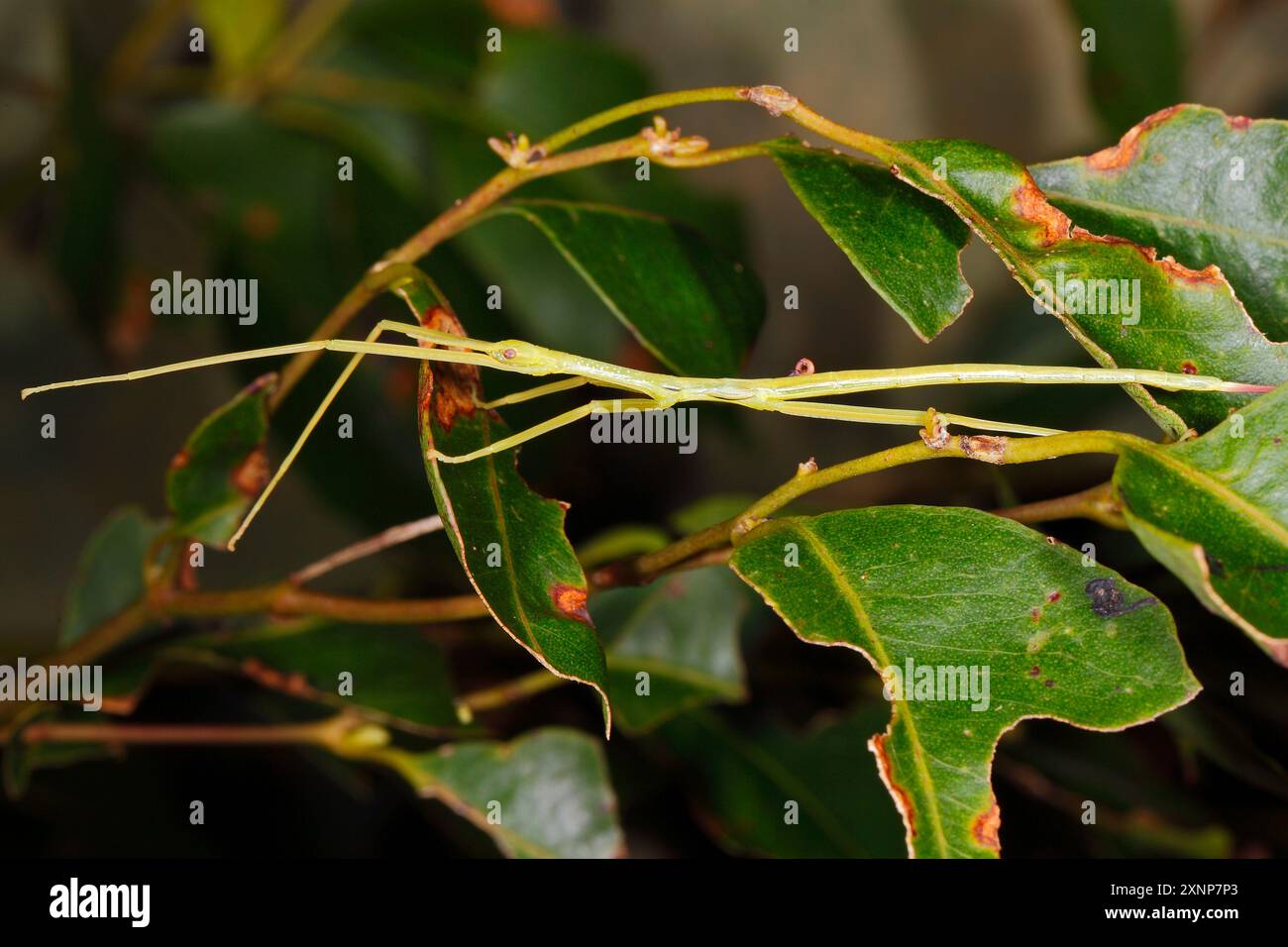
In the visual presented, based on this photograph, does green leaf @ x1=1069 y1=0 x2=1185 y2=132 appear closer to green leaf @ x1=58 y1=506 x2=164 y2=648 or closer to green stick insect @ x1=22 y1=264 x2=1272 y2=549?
green stick insect @ x1=22 y1=264 x2=1272 y2=549

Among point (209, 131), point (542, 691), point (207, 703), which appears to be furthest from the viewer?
point (209, 131)

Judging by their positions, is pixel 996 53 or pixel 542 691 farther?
pixel 996 53

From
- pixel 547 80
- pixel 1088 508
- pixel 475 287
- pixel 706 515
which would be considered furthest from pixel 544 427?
pixel 547 80

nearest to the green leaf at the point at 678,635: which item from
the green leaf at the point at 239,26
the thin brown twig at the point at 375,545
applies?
the thin brown twig at the point at 375,545

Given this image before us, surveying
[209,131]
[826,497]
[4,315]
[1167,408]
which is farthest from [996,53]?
[4,315]

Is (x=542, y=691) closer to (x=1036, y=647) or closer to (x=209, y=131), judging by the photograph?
(x=1036, y=647)

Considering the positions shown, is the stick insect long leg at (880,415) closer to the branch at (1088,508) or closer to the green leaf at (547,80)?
the branch at (1088,508)
